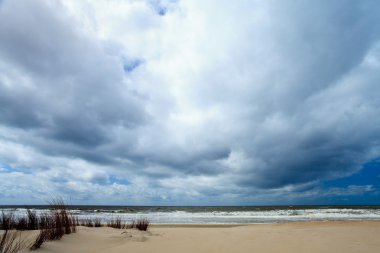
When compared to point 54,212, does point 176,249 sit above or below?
below

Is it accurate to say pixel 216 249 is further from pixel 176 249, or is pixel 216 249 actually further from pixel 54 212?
pixel 54 212

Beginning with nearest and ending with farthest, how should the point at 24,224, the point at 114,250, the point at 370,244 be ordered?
the point at 114,250 < the point at 370,244 < the point at 24,224

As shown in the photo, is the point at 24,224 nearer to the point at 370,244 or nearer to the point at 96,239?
the point at 96,239

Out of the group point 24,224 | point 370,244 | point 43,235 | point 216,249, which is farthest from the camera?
point 24,224

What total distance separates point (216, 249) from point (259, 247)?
99 centimetres

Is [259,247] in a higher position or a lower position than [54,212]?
lower

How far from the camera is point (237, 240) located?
7.21 m

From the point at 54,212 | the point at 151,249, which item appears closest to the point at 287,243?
the point at 151,249

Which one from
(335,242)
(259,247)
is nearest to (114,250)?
(259,247)

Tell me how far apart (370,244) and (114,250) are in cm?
592

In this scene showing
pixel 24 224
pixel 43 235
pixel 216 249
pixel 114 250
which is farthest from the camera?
pixel 24 224

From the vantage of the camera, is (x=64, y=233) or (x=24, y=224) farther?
(x=24, y=224)

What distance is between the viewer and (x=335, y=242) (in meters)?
6.68

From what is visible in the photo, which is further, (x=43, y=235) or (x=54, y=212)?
(x=54, y=212)
